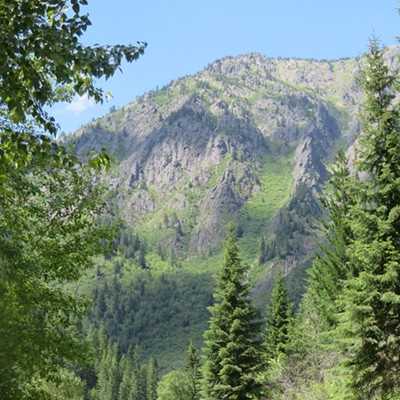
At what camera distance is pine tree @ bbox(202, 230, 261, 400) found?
30.8 metres

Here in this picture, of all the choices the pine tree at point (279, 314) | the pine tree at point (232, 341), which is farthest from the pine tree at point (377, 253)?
the pine tree at point (279, 314)

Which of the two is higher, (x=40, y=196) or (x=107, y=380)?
(x=107, y=380)

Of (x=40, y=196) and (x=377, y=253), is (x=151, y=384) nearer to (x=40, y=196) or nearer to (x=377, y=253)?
(x=377, y=253)

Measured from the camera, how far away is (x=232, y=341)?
31344 mm

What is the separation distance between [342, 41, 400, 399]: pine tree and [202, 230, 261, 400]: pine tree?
Result: 13.8 metres

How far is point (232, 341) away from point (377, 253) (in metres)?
16.8

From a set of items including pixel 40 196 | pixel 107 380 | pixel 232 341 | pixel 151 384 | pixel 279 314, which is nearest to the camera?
pixel 40 196

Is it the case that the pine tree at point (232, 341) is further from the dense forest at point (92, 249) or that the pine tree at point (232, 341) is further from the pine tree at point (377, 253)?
the pine tree at point (377, 253)

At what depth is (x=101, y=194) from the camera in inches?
525

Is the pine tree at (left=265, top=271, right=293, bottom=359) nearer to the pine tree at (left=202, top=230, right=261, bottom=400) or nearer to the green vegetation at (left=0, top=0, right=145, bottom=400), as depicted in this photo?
the pine tree at (left=202, top=230, right=261, bottom=400)

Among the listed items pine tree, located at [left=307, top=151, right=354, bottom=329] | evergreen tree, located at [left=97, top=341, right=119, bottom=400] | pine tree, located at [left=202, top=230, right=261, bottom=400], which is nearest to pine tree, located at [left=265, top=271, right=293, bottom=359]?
pine tree, located at [left=202, top=230, right=261, bottom=400]

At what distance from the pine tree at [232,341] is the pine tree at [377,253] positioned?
1378 cm

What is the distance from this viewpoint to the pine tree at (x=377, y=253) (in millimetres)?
16594

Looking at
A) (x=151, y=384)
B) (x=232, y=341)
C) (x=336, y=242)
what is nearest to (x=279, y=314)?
(x=232, y=341)
